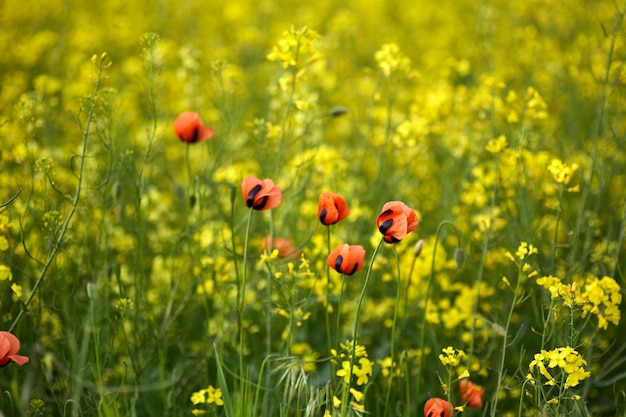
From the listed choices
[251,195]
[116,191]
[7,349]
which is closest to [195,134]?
[116,191]

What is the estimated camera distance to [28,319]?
8.73ft

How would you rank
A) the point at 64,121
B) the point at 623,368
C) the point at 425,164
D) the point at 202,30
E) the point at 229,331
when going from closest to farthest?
the point at 229,331 → the point at 623,368 → the point at 425,164 → the point at 64,121 → the point at 202,30

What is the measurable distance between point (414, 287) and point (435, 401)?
1117mm

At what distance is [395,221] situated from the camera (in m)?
1.79

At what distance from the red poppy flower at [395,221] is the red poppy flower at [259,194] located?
1.11ft

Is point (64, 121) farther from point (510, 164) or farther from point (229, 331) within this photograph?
point (510, 164)

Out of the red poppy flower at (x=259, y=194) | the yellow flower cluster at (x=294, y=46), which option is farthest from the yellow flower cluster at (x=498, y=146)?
the red poppy flower at (x=259, y=194)

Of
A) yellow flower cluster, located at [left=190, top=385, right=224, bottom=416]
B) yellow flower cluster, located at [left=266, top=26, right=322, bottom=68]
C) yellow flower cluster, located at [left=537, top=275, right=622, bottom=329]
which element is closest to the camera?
yellow flower cluster, located at [left=537, top=275, right=622, bottom=329]

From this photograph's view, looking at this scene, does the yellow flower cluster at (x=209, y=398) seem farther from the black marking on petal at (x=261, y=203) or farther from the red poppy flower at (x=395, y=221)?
the red poppy flower at (x=395, y=221)

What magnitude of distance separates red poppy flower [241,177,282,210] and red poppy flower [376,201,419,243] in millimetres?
340

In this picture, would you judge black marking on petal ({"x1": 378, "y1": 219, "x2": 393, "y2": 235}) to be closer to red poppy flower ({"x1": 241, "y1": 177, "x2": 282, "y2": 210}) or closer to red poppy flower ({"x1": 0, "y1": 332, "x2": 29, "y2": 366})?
red poppy flower ({"x1": 241, "y1": 177, "x2": 282, "y2": 210})

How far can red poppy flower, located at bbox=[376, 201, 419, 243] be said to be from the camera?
1783mm

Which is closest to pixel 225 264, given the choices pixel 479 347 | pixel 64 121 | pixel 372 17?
pixel 479 347

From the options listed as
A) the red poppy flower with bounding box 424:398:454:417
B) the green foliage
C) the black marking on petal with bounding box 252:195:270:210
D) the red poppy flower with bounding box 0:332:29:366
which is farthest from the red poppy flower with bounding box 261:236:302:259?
the red poppy flower with bounding box 0:332:29:366
